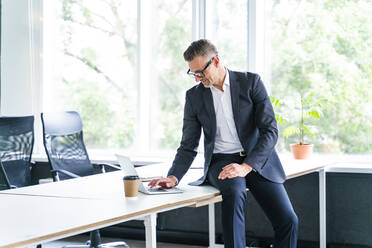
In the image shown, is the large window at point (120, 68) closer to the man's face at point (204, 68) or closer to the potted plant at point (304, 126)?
the potted plant at point (304, 126)

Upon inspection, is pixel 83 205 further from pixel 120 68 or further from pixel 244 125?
pixel 120 68

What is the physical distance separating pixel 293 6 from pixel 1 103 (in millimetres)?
2940

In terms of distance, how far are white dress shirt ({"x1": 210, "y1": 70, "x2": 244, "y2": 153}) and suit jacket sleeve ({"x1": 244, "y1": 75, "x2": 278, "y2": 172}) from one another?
0.13m

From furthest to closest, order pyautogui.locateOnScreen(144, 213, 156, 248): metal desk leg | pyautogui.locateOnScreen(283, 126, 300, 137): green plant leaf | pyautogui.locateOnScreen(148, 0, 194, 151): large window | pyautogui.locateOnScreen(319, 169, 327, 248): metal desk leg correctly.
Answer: pyautogui.locateOnScreen(148, 0, 194, 151): large window, pyautogui.locateOnScreen(283, 126, 300, 137): green plant leaf, pyautogui.locateOnScreen(319, 169, 327, 248): metal desk leg, pyautogui.locateOnScreen(144, 213, 156, 248): metal desk leg

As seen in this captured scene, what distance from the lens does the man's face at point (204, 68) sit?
2836mm

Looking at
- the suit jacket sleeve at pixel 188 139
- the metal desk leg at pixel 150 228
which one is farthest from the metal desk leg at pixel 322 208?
the metal desk leg at pixel 150 228

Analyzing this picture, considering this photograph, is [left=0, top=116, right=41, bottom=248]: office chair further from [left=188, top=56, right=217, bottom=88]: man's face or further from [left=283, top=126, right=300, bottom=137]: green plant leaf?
[left=283, top=126, right=300, bottom=137]: green plant leaf

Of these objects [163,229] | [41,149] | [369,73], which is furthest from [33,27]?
[369,73]

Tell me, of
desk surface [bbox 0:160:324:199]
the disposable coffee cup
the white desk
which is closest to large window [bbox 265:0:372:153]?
desk surface [bbox 0:160:324:199]

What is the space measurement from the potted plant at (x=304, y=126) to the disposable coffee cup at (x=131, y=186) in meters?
1.91

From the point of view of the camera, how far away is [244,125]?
9.53ft

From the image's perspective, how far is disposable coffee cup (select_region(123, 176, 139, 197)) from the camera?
2.41 m

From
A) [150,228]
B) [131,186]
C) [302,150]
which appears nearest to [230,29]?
[302,150]

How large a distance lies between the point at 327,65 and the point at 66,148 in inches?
85.5
